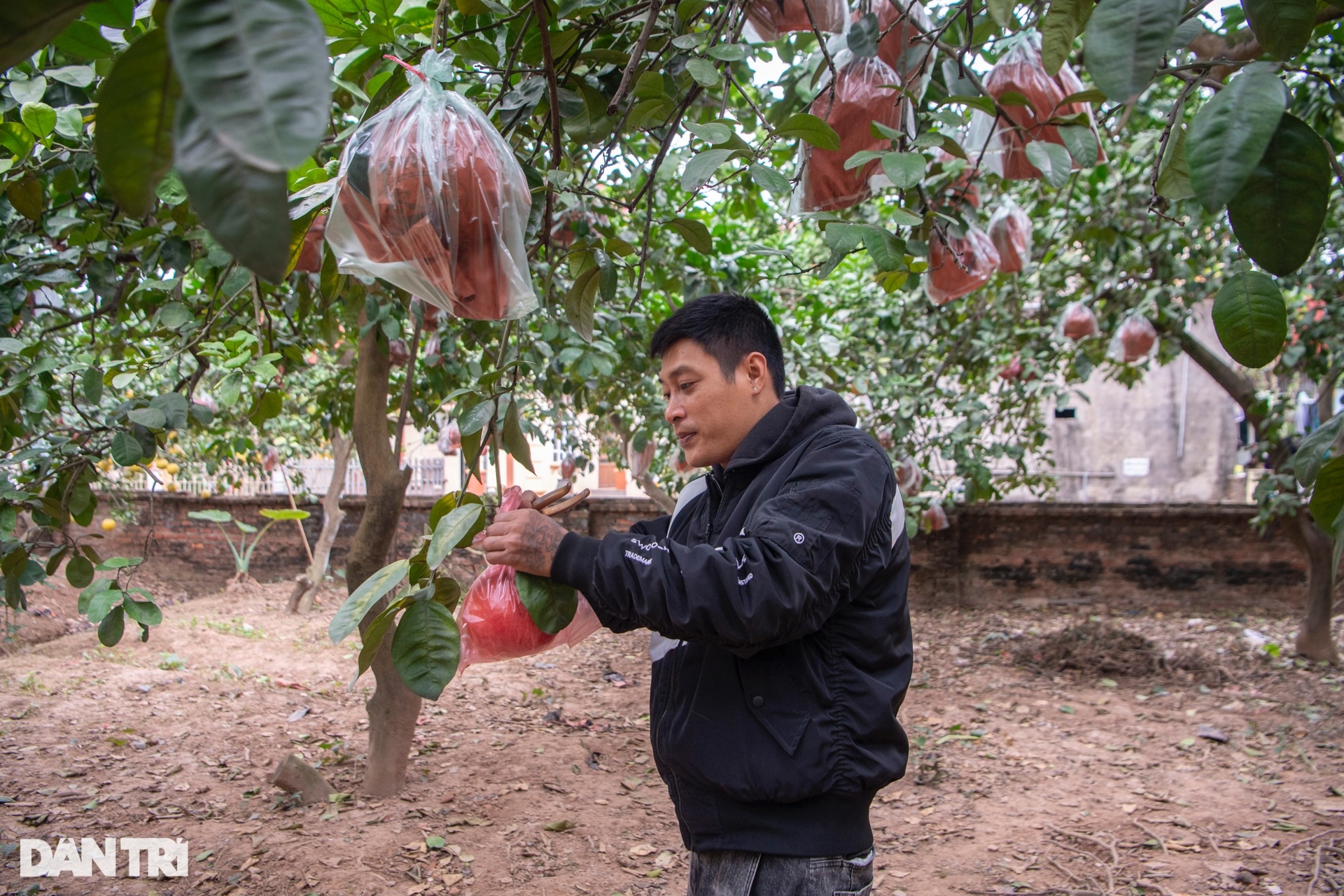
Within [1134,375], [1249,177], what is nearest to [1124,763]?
[1134,375]

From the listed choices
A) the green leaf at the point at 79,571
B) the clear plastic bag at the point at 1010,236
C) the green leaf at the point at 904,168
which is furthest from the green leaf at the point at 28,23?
the clear plastic bag at the point at 1010,236

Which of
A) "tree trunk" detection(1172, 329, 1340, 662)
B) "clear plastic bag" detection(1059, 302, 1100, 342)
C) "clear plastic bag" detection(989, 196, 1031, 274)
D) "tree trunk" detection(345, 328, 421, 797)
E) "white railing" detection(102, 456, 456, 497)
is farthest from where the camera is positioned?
"white railing" detection(102, 456, 456, 497)

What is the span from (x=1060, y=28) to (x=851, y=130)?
497 mm

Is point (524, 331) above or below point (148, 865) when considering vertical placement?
above

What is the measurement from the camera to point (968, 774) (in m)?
3.90

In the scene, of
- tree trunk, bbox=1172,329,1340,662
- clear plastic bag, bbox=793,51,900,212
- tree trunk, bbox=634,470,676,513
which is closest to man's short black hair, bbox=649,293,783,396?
clear plastic bag, bbox=793,51,900,212

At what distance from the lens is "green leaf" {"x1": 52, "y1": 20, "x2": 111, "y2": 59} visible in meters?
0.96

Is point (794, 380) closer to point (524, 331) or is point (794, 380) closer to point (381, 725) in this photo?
point (524, 331)

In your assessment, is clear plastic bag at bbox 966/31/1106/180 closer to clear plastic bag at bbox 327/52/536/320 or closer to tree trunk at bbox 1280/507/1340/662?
clear plastic bag at bbox 327/52/536/320

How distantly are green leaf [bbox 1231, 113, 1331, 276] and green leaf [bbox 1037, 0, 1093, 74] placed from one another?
1.52 ft

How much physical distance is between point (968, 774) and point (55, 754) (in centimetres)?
395

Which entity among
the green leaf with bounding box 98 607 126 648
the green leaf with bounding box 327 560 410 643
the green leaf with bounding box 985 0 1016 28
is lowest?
the green leaf with bounding box 98 607 126 648

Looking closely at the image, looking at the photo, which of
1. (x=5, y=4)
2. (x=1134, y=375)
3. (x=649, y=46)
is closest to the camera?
(x=5, y=4)

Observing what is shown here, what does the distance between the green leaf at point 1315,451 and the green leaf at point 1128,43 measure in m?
0.51
